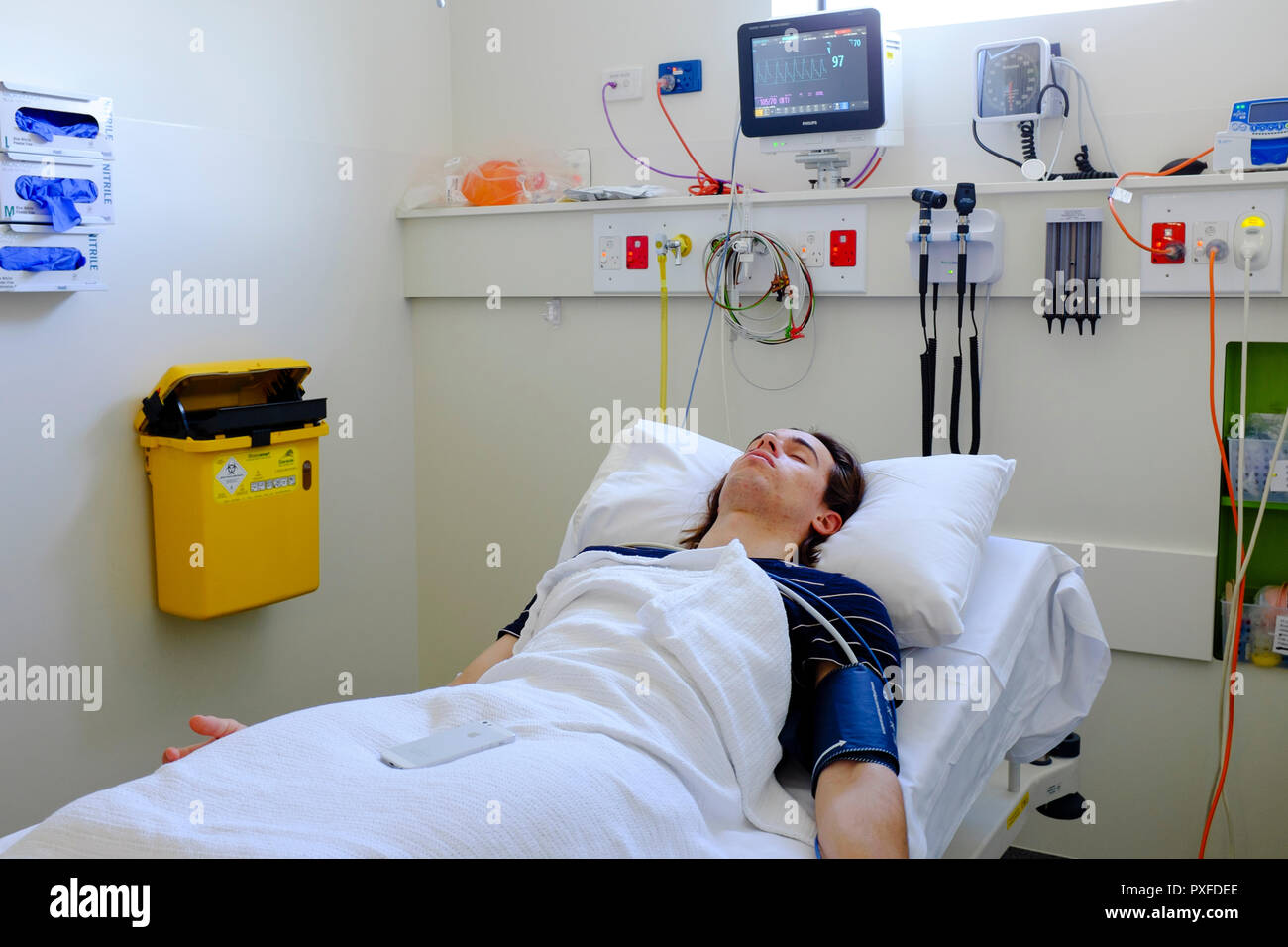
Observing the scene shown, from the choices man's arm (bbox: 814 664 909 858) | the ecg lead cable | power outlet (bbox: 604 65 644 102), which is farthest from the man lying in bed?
power outlet (bbox: 604 65 644 102)

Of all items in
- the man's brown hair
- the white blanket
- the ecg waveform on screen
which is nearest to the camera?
the white blanket

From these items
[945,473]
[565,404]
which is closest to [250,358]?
[565,404]

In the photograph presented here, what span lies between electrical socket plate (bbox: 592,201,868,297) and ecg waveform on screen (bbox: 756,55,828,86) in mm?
274

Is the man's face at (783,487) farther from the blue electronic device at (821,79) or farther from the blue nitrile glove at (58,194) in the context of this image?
the blue nitrile glove at (58,194)

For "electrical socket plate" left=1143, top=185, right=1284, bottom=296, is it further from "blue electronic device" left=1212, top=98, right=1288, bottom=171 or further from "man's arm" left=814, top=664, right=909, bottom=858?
"man's arm" left=814, top=664, right=909, bottom=858

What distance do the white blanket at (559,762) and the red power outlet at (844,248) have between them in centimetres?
107

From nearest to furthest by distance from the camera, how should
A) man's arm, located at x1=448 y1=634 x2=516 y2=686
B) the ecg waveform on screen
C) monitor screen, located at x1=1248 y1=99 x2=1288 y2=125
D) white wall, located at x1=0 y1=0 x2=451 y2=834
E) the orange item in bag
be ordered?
man's arm, located at x1=448 y1=634 x2=516 y2=686, monitor screen, located at x1=1248 y1=99 x2=1288 y2=125, white wall, located at x1=0 y1=0 x2=451 y2=834, the ecg waveform on screen, the orange item in bag

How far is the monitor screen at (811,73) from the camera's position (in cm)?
242

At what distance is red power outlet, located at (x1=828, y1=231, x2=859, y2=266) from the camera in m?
2.52

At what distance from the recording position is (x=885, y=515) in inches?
74.5

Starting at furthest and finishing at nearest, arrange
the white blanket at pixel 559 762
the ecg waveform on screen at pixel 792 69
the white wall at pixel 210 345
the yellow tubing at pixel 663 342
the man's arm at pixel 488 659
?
the yellow tubing at pixel 663 342 → the ecg waveform on screen at pixel 792 69 → the white wall at pixel 210 345 → the man's arm at pixel 488 659 → the white blanket at pixel 559 762

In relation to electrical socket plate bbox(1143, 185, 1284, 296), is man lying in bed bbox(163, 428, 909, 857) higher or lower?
lower

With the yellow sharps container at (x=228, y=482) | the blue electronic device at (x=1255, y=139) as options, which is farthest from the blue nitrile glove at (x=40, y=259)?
the blue electronic device at (x=1255, y=139)
